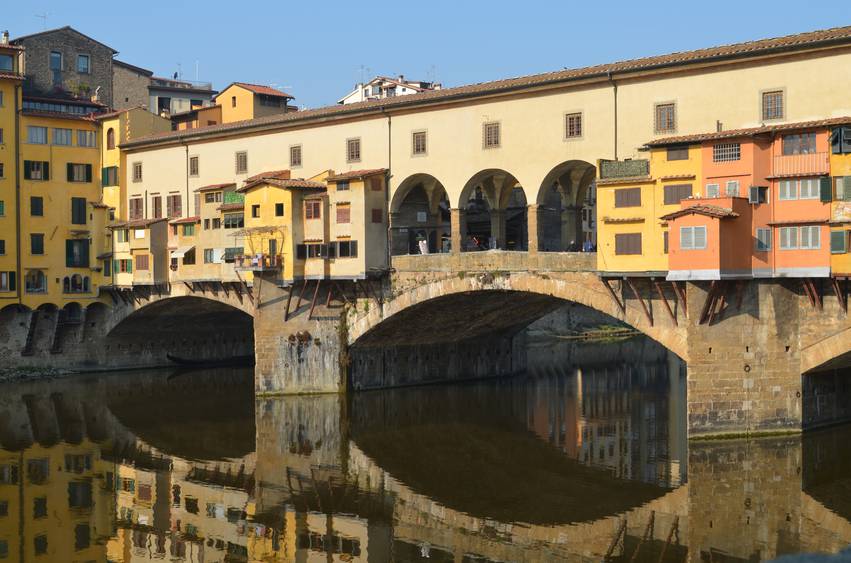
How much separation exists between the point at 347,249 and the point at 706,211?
771 inches

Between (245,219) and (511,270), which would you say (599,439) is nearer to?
(511,270)

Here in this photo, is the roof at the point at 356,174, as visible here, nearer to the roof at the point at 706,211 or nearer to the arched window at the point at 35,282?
the roof at the point at 706,211

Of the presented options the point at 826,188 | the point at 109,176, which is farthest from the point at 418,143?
the point at 109,176

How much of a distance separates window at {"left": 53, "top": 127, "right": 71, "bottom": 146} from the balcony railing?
44.7m

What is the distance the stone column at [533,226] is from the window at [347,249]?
9.49m

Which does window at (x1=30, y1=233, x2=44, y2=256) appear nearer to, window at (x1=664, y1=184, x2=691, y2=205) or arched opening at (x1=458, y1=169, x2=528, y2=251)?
arched opening at (x1=458, y1=169, x2=528, y2=251)

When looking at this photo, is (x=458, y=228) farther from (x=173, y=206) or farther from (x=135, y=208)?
(x=135, y=208)

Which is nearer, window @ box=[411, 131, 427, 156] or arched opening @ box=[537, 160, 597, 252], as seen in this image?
arched opening @ box=[537, 160, 597, 252]

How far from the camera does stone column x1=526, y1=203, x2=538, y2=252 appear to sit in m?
45.4

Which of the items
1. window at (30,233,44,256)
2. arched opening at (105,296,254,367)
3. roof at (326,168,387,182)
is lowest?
arched opening at (105,296,254,367)

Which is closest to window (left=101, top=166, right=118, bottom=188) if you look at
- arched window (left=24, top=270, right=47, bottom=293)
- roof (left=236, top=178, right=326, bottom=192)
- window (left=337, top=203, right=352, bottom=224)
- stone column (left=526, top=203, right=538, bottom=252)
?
arched window (left=24, top=270, right=47, bottom=293)

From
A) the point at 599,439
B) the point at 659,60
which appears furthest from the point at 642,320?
the point at 659,60

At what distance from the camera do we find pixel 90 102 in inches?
2726

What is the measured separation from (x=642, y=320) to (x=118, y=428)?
79.3 feet
